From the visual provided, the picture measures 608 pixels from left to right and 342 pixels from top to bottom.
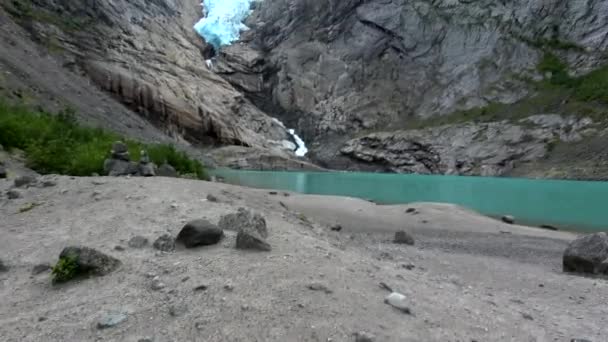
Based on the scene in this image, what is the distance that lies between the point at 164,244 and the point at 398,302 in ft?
9.68

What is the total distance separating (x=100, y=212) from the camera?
7.48 m

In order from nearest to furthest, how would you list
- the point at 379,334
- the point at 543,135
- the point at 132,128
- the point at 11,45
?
1. the point at 379,334
2. the point at 11,45
3. the point at 132,128
4. the point at 543,135

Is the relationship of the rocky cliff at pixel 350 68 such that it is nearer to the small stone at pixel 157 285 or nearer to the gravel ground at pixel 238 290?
the gravel ground at pixel 238 290

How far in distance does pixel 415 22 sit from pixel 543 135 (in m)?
43.8

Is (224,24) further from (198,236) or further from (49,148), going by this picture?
(198,236)

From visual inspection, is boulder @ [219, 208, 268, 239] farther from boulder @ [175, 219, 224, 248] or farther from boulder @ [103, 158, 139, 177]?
boulder @ [103, 158, 139, 177]

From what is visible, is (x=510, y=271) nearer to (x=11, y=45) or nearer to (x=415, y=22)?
(x=11, y=45)

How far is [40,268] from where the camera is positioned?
504 centimetres

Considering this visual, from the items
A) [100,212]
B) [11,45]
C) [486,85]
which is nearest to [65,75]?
[11,45]

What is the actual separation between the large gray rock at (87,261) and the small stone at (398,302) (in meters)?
2.97

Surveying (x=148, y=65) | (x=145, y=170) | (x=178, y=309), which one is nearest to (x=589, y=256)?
(x=178, y=309)

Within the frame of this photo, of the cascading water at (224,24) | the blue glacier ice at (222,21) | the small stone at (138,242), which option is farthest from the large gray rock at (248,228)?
the blue glacier ice at (222,21)

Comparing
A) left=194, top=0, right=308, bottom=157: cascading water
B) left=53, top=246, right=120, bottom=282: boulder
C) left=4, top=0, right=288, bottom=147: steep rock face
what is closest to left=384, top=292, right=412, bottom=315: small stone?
left=53, top=246, right=120, bottom=282: boulder

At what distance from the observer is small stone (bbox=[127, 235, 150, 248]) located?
5.71m
